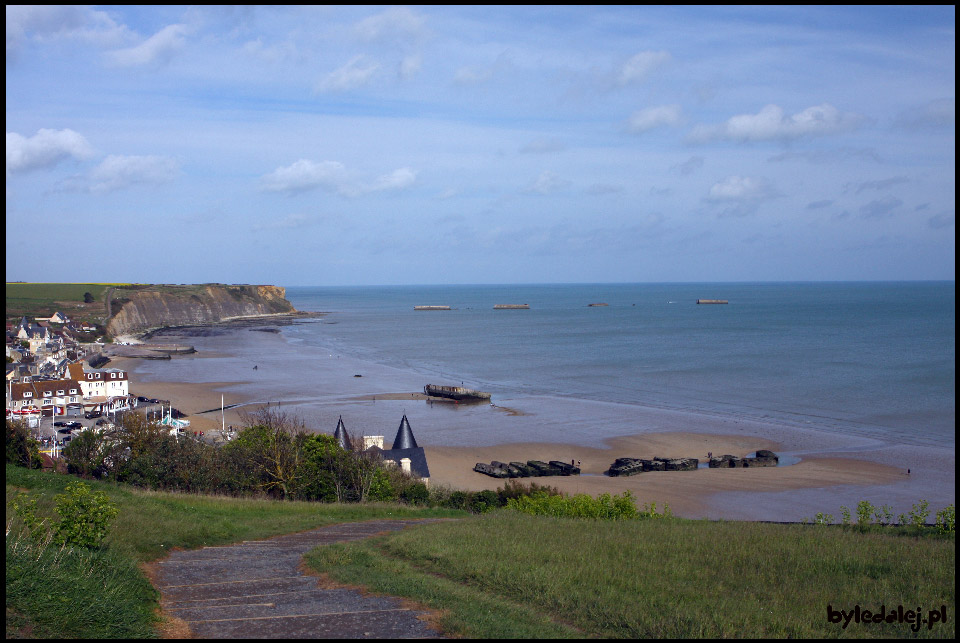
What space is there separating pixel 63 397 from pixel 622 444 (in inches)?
1432

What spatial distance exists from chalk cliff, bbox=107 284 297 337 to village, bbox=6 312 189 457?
163ft

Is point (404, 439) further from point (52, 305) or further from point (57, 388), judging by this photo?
point (52, 305)

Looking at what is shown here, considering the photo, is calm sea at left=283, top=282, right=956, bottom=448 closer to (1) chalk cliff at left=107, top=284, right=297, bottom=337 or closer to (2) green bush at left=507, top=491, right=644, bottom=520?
(1) chalk cliff at left=107, top=284, right=297, bottom=337

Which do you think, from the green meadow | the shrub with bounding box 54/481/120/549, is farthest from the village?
the shrub with bounding box 54/481/120/549

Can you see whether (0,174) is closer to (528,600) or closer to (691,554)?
(528,600)

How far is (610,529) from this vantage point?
15.2 m

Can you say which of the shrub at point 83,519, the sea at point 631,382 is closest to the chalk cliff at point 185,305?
the sea at point 631,382

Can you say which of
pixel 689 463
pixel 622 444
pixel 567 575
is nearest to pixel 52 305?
pixel 622 444

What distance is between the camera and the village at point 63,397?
36.8 m

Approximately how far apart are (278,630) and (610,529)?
Result: 8.66 m

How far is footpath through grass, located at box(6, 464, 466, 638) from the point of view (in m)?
7.65

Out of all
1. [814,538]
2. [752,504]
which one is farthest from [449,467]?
[814,538]

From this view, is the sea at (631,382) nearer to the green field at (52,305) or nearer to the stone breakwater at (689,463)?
the stone breakwater at (689,463)

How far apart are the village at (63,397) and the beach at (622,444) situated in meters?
3.22
